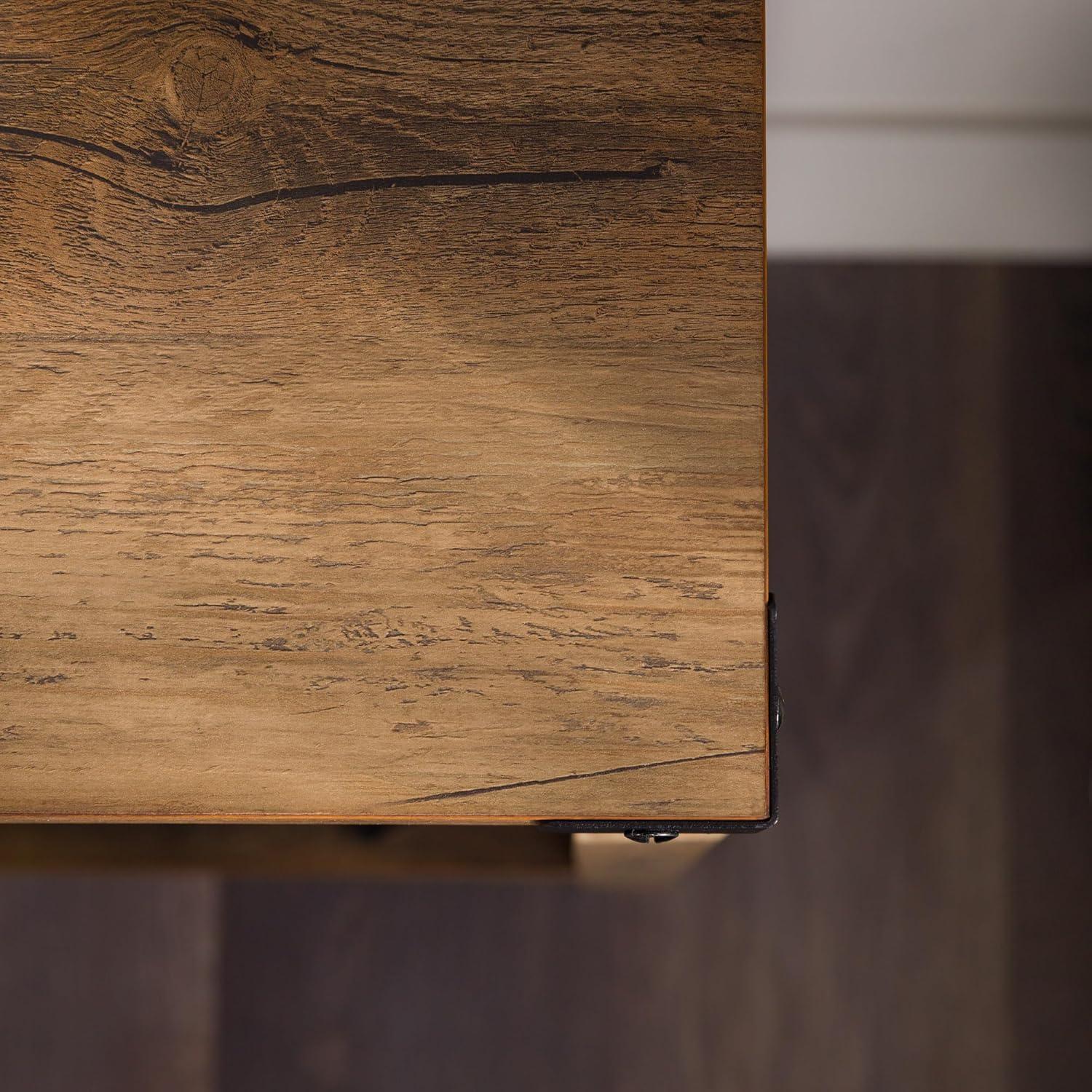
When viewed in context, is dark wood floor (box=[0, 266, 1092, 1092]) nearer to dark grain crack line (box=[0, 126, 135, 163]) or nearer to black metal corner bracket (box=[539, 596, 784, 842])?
black metal corner bracket (box=[539, 596, 784, 842])

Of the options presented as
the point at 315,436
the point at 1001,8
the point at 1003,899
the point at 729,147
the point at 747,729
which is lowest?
the point at 1003,899

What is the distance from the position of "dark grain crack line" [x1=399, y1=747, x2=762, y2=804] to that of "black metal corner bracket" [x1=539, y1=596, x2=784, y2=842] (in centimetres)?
2

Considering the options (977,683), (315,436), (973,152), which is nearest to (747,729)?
(315,436)

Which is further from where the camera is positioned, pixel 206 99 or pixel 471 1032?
pixel 471 1032

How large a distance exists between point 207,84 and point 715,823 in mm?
372

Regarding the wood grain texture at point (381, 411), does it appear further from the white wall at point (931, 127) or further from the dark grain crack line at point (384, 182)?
the white wall at point (931, 127)

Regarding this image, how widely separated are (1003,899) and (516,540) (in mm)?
606

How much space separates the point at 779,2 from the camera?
646 millimetres

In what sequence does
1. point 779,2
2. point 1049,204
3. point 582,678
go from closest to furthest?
→ point 582,678
point 779,2
point 1049,204

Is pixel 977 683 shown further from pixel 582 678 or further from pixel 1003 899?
pixel 582 678

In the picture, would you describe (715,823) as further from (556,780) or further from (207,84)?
(207,84)

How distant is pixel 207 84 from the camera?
367mm

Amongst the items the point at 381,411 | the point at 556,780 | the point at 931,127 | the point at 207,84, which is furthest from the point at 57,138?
the point at 931,127

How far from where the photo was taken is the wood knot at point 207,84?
1.20 ft
